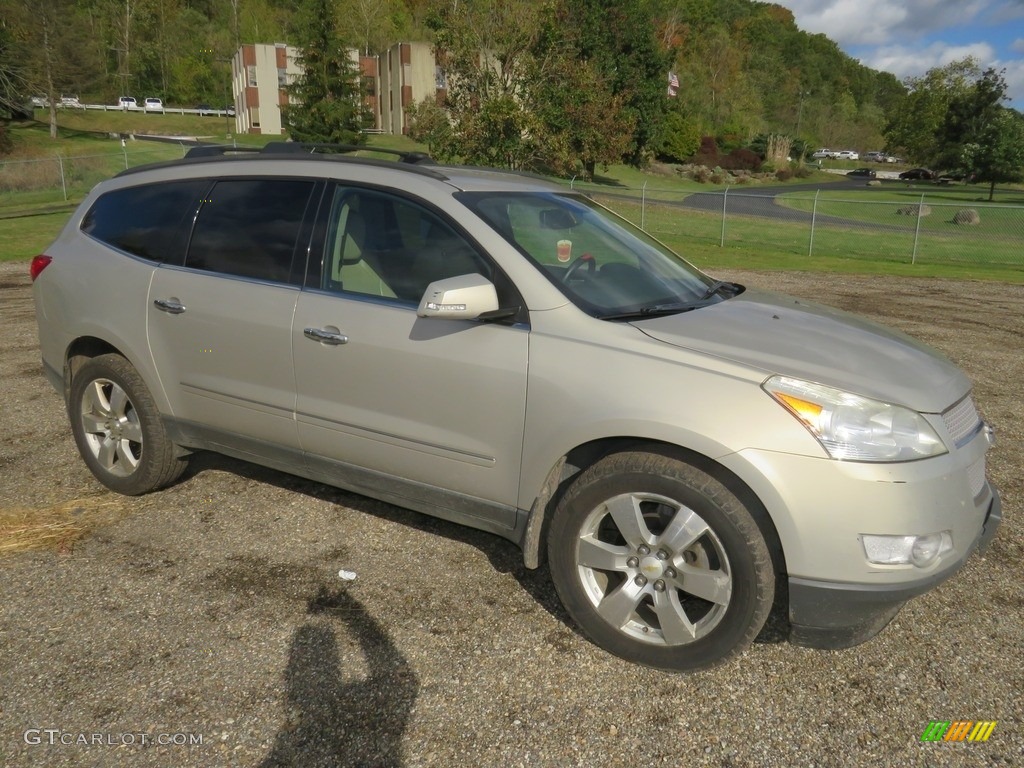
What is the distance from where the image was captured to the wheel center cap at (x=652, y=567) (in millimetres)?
3016

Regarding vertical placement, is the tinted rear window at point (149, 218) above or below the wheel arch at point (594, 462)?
above

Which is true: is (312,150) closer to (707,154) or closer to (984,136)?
(984,136)

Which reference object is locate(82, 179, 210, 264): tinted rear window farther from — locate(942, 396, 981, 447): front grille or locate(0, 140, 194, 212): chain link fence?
locate(0, 140, 194, 212): chain link fence

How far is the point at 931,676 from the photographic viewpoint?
3100mm

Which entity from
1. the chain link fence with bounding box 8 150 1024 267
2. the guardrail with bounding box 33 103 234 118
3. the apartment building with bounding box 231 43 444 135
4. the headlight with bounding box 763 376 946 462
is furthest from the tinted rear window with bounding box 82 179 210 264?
the guardrail with bounding box 33 103 234 118

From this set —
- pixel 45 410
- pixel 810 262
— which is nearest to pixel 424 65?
pixel 810 262

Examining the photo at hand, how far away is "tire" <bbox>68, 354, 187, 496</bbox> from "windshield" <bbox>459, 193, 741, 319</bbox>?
2.19 meters

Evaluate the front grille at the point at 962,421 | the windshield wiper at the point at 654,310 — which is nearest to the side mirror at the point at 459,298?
the windshield wiper at the point at 654,310

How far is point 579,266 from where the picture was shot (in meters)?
3.68

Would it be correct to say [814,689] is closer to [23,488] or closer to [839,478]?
[839,478]

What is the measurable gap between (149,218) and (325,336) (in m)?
1.59

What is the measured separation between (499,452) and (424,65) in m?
69.0

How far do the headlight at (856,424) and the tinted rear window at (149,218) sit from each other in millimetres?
3140

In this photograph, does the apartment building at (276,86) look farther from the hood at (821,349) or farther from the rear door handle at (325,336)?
the hood at (821,349)
